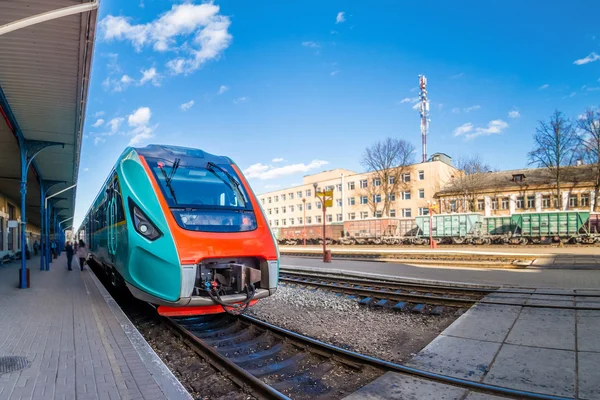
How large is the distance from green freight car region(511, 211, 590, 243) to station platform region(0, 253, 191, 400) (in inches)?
1329

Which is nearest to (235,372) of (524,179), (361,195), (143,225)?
(143,225)

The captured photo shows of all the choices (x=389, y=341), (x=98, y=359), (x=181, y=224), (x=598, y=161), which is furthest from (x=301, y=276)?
(x=598, y=161)

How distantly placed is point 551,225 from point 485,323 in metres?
30.3

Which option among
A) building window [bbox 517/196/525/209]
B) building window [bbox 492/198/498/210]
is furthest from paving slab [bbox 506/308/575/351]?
building window [bbox 492/198/498/210]

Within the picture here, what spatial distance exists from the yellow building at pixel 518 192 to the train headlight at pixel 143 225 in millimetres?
48569

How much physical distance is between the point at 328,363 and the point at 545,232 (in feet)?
110

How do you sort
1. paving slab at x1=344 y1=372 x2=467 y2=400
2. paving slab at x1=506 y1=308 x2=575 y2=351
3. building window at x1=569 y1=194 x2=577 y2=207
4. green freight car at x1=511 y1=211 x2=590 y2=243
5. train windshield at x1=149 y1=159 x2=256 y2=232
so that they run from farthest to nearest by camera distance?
building window at x1=569 y1=194 x2=577 y2=207 → green freight car at x1=511 y1=211 x2=590 y2=243 → train windshield at x1=149 y1=159 x2=256 y2=232 → paving slab at x1=506 y1=308 x2=575 y2=351 → paving slab at x1=344 y1=372 x2=467 y2=400

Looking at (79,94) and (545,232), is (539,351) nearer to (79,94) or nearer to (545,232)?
(79,94)

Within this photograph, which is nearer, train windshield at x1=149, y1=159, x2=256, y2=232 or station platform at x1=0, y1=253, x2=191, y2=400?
station platform at x1=0, y1=253, x2=191, y2=400

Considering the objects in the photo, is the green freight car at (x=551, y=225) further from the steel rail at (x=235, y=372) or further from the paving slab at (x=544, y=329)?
the steel rail at (x=235, y=372)

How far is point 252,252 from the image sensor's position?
19.7 ft

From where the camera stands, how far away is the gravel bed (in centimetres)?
597

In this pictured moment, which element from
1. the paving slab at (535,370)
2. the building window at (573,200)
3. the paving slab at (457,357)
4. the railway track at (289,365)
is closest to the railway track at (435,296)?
the paving slab at (457,357)

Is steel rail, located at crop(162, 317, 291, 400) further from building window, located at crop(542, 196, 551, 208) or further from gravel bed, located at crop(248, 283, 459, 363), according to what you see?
building window, located at crop(542, 196, 551, 208)
